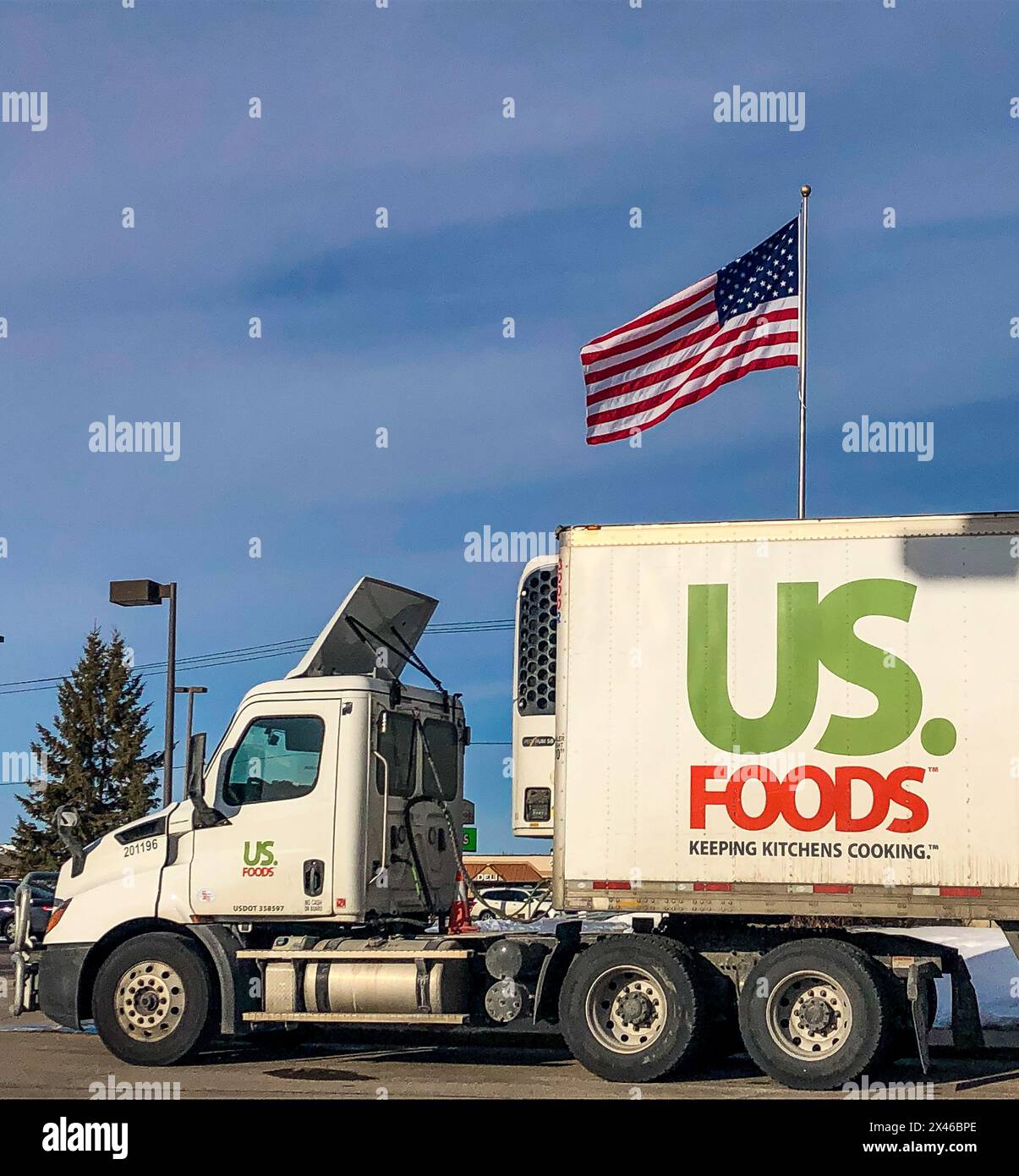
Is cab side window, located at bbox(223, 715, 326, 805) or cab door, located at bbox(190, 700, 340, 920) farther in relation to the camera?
cab side window, located at bbox(223, 715, 326, 805)

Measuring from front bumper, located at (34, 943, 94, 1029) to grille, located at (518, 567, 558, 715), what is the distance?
172 inches

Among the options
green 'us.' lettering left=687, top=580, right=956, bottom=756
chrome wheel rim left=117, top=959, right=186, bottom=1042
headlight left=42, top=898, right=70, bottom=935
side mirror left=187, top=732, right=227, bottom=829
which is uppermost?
green 'us.' lettering left=687, top=580, right=956, bottom=756

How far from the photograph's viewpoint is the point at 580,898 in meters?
11.9

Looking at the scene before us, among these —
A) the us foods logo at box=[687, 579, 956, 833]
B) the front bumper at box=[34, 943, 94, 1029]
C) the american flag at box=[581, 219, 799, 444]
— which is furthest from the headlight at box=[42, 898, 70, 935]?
the american flag at box=[581, 219, 799, 444]

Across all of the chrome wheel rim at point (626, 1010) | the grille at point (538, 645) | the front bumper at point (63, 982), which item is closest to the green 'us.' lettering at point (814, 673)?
the grille at point (538, 645)

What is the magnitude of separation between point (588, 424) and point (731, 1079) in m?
7.12

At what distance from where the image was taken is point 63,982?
505 inches

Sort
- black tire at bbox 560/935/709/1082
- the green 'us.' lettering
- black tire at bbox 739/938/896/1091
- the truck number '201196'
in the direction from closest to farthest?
black tire at bbox 739/938/896/1091, the green 'us.' lettering, black tire at bbox 560/935/709/1082, the truck number '201196'

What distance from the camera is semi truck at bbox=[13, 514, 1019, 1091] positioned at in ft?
37.0

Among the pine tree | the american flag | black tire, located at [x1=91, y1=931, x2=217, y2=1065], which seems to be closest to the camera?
black tire, located at [x1=91, y1=931, x2=217, y2=1065]

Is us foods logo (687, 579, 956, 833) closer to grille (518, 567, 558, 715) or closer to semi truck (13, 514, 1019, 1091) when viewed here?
semi truck (13, 514, 1019, 1091)

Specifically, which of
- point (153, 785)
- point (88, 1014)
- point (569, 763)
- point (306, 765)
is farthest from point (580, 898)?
point (153, 785)

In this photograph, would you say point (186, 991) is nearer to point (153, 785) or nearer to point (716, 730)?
point (716, 730)
